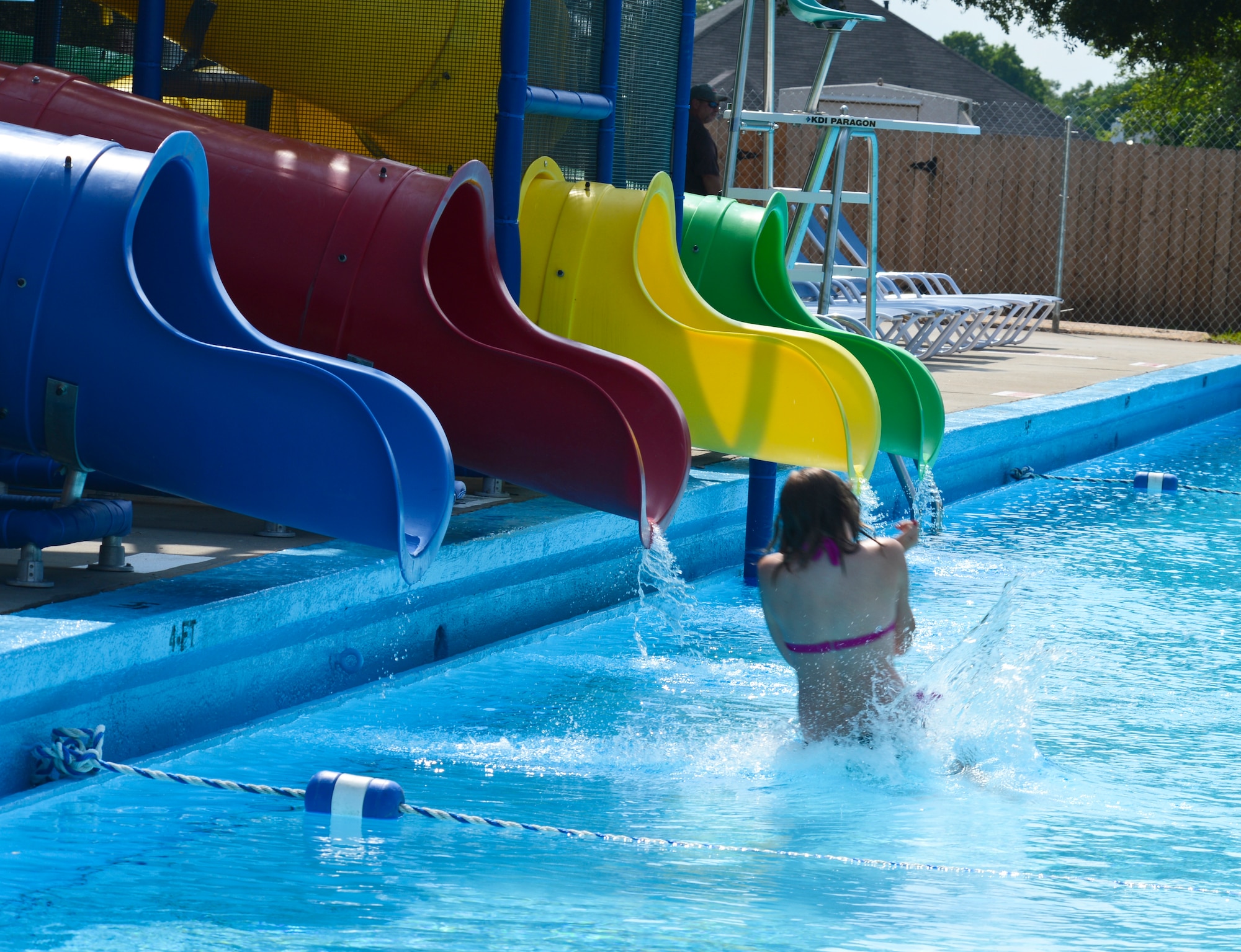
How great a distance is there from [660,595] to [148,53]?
2.59 m

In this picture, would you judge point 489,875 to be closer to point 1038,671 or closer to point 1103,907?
point 1103,907

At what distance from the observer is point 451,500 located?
3.84m

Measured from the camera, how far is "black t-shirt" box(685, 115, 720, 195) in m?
9.61

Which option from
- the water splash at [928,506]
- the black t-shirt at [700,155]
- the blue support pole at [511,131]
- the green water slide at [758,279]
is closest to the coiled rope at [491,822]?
the blue support pole at [511,131]

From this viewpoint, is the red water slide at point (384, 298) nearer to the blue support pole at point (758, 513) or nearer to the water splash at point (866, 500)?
the water splash at point (866, 500)

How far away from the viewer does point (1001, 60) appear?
306 feet

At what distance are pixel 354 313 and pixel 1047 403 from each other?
569cm

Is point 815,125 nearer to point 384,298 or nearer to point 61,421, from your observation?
point 384,298

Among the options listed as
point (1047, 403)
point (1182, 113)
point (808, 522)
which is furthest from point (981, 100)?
point (808, 522)

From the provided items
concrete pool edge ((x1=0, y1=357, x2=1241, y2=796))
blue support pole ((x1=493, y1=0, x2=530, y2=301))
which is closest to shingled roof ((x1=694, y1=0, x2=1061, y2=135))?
blue support pole ((x1=493, y1=0, x2=530, y2=301))

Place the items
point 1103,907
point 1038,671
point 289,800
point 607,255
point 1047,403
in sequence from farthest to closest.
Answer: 1. point 1047,403
2. point 607,255
3. point 1038,671
4. point 289,800
5. point 1103,907

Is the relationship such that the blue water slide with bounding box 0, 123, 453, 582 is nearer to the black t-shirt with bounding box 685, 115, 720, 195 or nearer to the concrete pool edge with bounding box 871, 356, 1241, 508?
the concrete pool edge with bounding box 871, 356, 1241, 508

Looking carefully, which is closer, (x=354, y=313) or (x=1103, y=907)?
(x=1103, y=907)

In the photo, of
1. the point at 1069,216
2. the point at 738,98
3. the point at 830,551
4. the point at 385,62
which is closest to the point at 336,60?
the point at 385,62
